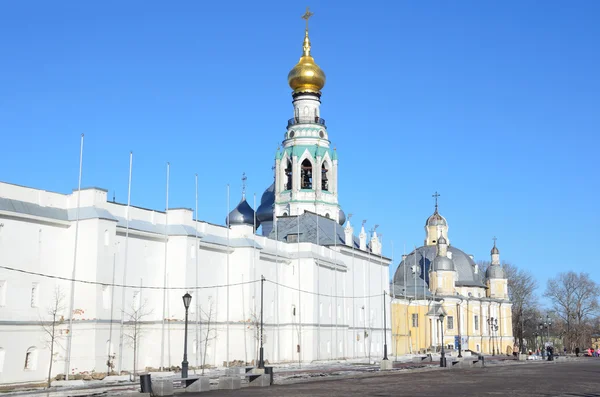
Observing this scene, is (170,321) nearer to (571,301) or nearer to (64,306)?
(64,306)

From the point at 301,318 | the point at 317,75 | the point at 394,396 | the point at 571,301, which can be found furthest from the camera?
the point at 571,301

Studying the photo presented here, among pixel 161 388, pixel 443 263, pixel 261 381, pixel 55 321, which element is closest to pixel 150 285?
pixel 55 321

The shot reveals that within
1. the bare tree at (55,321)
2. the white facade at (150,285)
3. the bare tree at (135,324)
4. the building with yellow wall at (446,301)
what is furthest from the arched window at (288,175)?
the bare tree at (55,321)

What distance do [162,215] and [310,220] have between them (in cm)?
2380

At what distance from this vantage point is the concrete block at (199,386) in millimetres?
28281

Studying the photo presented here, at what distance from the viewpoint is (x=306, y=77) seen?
7406 cm

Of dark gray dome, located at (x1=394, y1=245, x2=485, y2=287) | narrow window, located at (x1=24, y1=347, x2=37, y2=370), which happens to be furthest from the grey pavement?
dark gray dome, located at (x1=394, y1=245, x2=485, y2=287)

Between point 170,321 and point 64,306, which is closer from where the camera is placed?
point 64,306

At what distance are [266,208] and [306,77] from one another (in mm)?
14557

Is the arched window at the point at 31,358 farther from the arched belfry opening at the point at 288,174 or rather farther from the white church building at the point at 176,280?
the arched belfry opening at the point at 288,174

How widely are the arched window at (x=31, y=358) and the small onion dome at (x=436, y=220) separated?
7670 cm

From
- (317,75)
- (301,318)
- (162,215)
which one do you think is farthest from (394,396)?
(317,75)

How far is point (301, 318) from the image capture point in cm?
5925

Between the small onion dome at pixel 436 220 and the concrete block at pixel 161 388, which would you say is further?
the small onion dome at pixel 436 220
